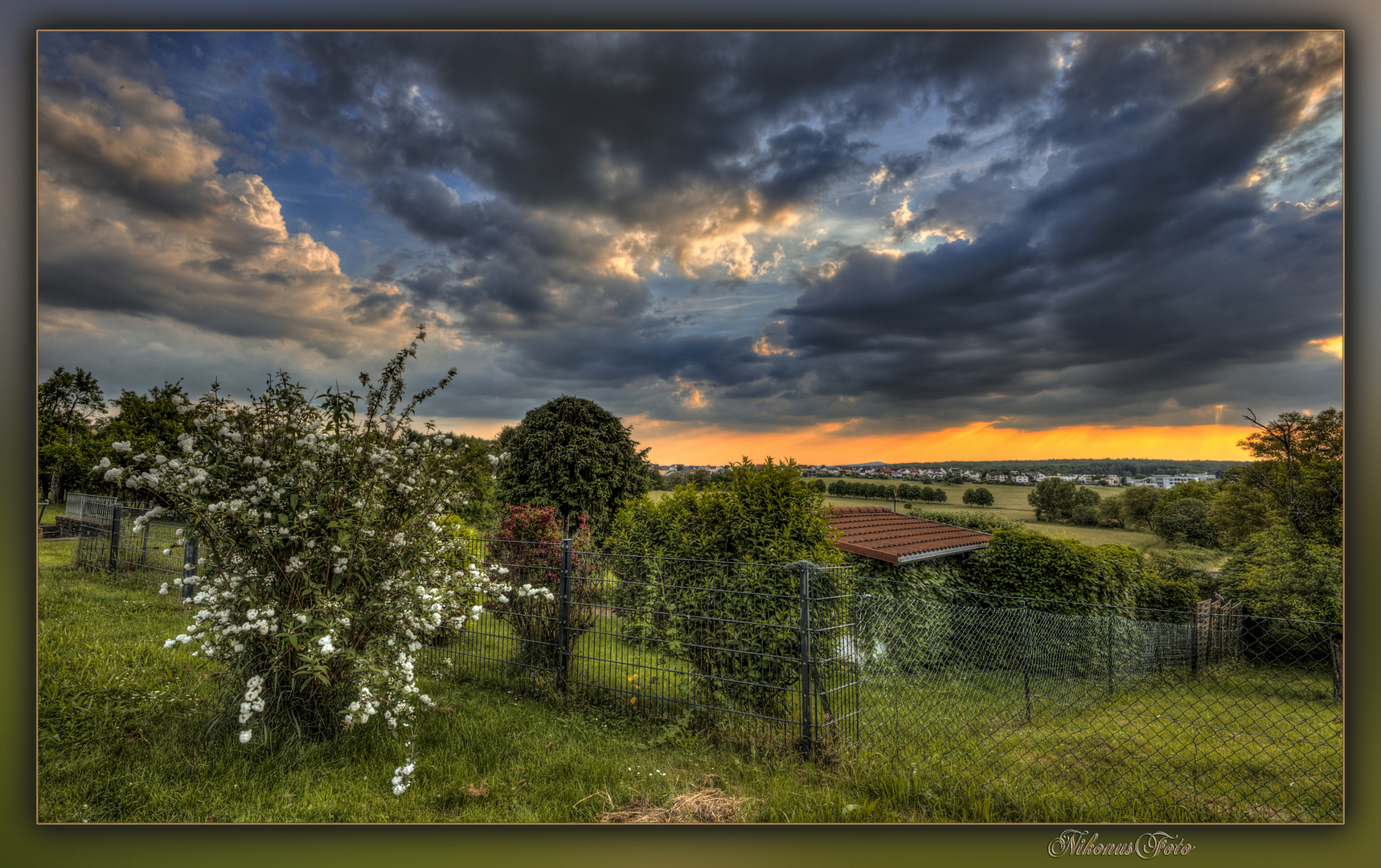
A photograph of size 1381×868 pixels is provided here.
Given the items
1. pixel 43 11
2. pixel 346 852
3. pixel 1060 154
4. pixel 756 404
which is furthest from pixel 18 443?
pixel 1060 154

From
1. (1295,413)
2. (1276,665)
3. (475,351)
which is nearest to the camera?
(1295,413)

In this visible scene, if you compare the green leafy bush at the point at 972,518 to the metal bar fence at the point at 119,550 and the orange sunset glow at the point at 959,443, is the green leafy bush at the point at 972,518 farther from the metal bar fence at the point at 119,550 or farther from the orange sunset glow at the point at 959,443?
the metal bar fence at the point at 119,550

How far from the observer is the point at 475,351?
148 inches

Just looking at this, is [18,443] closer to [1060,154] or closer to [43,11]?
[43,11]

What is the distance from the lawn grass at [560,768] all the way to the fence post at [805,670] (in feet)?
0.35

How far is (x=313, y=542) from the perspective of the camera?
94.3 inches

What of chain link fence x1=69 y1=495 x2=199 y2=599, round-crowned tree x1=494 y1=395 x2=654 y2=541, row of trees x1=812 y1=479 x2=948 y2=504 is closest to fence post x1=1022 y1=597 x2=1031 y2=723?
row of trees x1=812 y1=479 x2=948 y2=504

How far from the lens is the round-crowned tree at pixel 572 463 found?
387 inches

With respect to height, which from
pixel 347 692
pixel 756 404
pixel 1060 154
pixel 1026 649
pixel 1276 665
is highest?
pixel 1060 154

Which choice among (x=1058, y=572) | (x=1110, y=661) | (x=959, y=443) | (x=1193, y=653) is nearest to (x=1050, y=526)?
(x=1058, y=572)

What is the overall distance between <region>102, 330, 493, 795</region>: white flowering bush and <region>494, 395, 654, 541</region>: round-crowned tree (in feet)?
22.7

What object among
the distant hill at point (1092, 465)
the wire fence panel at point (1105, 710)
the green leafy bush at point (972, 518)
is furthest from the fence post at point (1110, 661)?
the distant hill at point (1092, 465)

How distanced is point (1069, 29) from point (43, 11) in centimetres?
511

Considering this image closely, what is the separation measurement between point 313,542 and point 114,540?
6.47 meters
